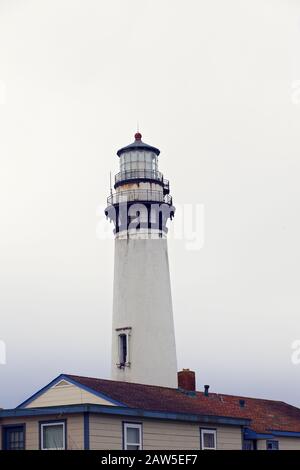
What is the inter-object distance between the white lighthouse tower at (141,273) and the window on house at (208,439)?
9.61m

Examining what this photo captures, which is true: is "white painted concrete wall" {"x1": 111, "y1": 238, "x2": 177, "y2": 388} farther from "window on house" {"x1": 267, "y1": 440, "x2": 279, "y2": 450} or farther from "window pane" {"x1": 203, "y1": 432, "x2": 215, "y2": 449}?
"window pane" {"x1": 203, "y1": 432, "x2": 215, "y2": 449}

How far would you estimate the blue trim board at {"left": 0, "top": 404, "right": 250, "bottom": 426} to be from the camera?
1048 inches

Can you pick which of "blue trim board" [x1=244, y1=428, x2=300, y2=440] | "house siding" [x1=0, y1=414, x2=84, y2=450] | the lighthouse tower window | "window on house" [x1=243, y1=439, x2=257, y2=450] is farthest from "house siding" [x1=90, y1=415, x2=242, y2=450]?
the lighthouse tower window

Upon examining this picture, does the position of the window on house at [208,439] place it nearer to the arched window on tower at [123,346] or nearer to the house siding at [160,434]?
the house siding at [160,434]

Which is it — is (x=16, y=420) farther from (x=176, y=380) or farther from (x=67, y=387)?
(x=176, y=380)

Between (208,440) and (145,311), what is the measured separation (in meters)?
11.4

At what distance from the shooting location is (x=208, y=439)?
3030cm

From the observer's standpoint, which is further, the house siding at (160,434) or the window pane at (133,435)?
the window pane at (133,435)

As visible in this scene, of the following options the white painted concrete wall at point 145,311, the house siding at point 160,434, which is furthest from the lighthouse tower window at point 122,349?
the house siding at point 160,434

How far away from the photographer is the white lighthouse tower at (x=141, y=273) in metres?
40.6

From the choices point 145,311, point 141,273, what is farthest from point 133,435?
point 141,273
